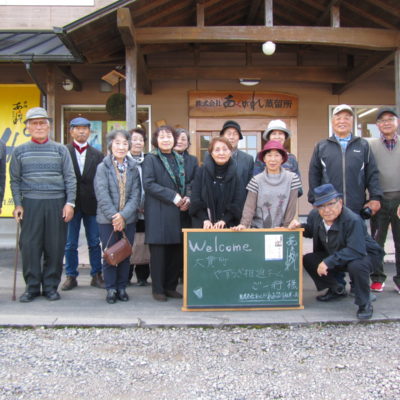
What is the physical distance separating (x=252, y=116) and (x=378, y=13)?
305 cm

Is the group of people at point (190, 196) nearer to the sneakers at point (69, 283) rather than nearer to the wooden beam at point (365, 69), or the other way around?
the sneakers at point (69, 283)

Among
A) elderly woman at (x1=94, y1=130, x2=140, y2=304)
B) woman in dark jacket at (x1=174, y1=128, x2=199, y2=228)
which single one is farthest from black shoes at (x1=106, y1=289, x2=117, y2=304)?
woman in dark jacket at (x1=174, y1=128, x2=199, y2=228)

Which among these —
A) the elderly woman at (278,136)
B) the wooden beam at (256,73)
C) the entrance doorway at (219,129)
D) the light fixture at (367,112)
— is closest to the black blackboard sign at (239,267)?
the elderly woman at (278,136)

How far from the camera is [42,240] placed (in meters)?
4.31

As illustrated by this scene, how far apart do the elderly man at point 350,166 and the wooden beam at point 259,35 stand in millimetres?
2385

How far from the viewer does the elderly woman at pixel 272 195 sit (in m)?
4.02

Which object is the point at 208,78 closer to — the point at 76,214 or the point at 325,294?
the point at 76,214

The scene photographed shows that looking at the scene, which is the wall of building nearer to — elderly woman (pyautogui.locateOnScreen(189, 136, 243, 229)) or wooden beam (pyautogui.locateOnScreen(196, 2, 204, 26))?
wooden beam (pyautogui.locateOnScreen(196, 2, 204, 26))

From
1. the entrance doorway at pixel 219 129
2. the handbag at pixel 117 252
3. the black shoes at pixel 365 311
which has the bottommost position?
the black shoes at pixel 365 311

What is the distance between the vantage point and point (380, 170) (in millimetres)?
4574

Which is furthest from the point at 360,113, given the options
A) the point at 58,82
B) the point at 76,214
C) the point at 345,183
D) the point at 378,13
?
the point at 76,214

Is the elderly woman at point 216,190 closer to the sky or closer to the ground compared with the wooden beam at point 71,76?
closer to the ground

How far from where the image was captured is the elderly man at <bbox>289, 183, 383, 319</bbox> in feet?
12.3

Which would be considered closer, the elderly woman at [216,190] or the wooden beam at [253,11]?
the elderly woman at [216,190]
